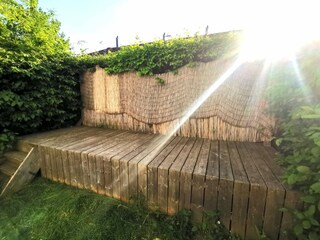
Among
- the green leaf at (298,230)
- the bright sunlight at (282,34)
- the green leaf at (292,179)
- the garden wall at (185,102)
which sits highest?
the bright sunlight at (282,34)

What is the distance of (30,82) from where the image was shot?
3.41 m

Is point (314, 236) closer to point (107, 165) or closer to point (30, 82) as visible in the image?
point (107, 165)

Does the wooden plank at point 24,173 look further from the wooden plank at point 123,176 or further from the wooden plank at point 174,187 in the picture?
the wooden plank at point 174,187

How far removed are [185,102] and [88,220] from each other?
91.7 inches

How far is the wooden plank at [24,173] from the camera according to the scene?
2.53 metres

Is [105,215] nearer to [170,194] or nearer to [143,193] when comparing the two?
[143,193]

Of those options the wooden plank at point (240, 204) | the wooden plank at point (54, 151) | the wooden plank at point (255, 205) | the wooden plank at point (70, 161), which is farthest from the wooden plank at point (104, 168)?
the wooden plank at point (255, 205)

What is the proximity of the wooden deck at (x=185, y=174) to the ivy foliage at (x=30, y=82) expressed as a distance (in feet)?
1.90

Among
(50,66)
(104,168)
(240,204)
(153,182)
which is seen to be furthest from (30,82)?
(240,204)

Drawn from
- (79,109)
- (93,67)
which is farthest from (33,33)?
(79,109)

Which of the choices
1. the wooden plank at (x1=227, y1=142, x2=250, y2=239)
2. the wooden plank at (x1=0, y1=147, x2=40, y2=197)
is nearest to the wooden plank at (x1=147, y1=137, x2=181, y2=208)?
the wooden plank at (x1=227, y1=142, x2=250, y2=239)

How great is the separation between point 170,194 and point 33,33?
4881 mm

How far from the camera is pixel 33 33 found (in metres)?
4.15

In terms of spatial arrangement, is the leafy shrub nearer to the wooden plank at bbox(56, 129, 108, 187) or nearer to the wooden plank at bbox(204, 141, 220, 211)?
the wooden plank at bbox(204, 141, 220, 211)
